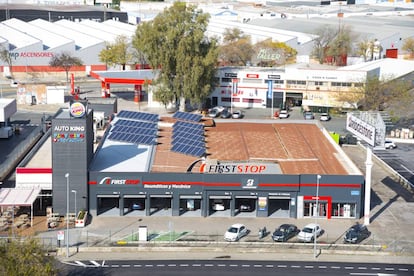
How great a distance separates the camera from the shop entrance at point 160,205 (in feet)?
171

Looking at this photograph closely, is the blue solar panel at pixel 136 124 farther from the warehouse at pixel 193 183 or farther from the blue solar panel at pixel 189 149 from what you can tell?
the warehouse at pixel 193 183

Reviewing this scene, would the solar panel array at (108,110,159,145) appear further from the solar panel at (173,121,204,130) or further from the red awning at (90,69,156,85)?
the red awning at (90,69,156,85)

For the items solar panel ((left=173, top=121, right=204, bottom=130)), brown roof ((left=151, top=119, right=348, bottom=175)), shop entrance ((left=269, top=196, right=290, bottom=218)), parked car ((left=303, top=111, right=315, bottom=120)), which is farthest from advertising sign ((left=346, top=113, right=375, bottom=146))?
parked car ((left=303, top=111, right=315, bottom=120))

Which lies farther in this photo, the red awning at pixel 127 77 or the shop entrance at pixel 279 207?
the red awning at pixel 127 77

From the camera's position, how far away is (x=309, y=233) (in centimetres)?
4678

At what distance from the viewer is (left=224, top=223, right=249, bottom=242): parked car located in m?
46.3

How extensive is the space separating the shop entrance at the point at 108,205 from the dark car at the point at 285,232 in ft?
39.8

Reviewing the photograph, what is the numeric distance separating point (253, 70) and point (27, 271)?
64.9 meters

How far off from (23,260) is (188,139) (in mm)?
28909

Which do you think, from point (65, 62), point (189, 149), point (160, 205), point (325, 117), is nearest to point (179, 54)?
point (325, 117)

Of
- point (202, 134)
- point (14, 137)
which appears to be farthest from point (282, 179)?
point (14, 137)

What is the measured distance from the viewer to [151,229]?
1919 inches

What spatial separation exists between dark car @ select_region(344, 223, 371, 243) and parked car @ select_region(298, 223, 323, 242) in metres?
1.95

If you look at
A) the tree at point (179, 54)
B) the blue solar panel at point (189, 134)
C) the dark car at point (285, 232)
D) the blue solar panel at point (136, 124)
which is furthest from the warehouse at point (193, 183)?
the tree at point (179, 54)
